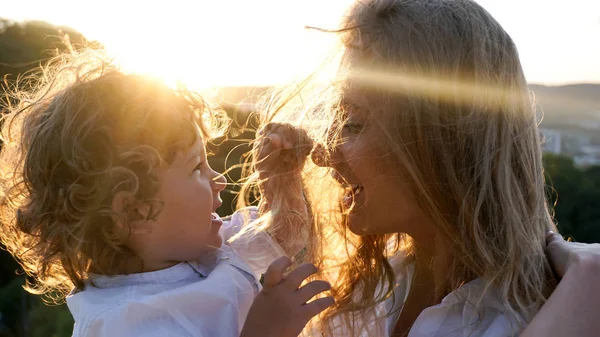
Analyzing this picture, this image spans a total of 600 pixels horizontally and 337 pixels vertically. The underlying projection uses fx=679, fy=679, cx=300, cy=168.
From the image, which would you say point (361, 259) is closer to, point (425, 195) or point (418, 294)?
point (418, 294)

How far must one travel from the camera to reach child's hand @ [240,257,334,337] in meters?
1.72

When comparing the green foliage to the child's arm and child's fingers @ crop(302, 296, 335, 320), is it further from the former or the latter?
child's fingers @ crop(302, 296, 335, 320)

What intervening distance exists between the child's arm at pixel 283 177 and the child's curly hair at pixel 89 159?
273 millimetres

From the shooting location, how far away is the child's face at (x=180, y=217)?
190cm

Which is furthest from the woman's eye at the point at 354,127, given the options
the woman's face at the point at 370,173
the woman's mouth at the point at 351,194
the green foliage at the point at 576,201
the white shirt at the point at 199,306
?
the green foliage at the point at 576,201

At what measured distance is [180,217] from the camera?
1915mm

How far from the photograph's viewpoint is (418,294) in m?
2.20

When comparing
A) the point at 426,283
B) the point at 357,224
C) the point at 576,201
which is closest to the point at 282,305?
the point at 357,224

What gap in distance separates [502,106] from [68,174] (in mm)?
1197

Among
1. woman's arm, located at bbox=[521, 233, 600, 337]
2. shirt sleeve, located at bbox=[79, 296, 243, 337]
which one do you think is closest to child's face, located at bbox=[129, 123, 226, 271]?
shirt sleeve, located at bbox=[79, 296, 243, 337]

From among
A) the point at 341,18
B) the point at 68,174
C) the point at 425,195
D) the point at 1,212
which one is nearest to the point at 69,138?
the point at 68,174

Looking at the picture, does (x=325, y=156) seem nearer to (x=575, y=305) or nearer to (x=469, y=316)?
(x=469, y=316)

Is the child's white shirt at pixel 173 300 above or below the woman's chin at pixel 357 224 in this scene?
below

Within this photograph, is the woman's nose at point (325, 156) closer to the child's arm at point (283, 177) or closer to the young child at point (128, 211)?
the child's arm at point (283, 177)
